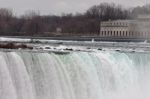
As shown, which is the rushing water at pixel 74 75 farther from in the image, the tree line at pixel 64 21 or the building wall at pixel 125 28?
the building wall at pixel 125 28

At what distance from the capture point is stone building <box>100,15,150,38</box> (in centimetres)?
8388

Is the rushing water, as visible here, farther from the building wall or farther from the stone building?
the building wall

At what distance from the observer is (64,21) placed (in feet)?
294

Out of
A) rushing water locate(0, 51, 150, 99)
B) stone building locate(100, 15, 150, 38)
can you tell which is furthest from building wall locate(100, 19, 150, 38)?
rushing water locate(0, 51, 150, 99)

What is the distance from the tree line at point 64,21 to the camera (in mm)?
72425

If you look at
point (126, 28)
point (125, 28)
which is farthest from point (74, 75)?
point (125, 28)

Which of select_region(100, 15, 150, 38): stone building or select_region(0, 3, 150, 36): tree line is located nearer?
select_region(0, 3, 150, 36): tree line

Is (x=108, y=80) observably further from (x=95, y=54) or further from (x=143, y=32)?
(x=143, y=32)

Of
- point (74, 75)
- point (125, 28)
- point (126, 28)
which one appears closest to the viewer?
point (74, 75)

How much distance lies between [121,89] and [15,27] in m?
51.0

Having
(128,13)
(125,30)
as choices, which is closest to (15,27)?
(125,30)

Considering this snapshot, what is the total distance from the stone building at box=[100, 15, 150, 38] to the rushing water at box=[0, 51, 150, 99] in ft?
192

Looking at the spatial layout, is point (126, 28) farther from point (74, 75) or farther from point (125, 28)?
point (74, 75)

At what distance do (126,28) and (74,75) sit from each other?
65777 mm
